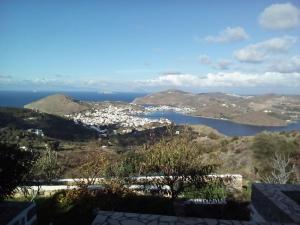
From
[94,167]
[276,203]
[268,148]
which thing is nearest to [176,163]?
[94,167]

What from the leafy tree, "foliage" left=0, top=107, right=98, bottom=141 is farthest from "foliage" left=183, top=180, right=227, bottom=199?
"foliage" left=0, top=107, right=98, bottom=141

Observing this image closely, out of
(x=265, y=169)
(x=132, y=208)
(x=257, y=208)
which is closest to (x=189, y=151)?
(x=132, y=208)

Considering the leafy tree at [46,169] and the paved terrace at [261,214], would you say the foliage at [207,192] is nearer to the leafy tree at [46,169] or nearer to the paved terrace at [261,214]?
the paved terrace at [261,214]

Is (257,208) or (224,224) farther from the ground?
(224,224)

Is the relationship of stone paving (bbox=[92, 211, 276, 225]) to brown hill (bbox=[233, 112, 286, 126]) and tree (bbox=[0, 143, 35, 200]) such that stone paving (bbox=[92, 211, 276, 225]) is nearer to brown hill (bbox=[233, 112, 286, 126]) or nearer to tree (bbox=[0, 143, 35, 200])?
tree (bbox=[0, 143, 35, 200])

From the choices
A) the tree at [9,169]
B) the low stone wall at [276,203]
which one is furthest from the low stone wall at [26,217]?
the low stone wall at [276,203]

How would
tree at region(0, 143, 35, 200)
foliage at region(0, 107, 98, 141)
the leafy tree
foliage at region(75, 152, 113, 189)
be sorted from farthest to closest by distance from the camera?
foliage at region(0, 107, 98, 141), the leafy tree, foliage at region(75, 152, 113, 189), tree at region(0, 143, 35, 200)

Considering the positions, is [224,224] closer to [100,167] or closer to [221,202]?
[221,202]

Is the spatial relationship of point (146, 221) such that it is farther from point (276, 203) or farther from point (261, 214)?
point (261, 214)
